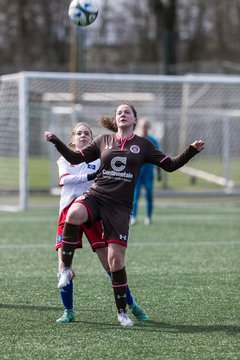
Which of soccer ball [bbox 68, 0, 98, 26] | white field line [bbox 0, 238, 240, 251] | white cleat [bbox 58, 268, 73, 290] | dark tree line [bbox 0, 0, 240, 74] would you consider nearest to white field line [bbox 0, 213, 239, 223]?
white field line [bbox 0, 238, 240, 251]

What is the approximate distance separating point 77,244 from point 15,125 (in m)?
10.9

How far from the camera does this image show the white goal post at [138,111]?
1612 centimetres

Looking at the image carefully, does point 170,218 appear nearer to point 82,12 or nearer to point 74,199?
point 82,12

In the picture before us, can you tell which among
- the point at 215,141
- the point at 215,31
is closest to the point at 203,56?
the point at 215,31

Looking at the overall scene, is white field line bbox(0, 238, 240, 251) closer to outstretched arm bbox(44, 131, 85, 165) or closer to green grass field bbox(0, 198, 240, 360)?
green grass field bbox(0, 198, 240, 360)

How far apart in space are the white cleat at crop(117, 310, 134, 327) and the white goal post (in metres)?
8.69

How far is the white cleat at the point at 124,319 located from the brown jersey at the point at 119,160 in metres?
0.85

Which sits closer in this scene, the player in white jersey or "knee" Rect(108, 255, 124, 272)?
"knee" Rect(108, 255, 124, 272)

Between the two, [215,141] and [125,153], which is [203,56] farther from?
[125,153]

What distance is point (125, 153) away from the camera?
645cm

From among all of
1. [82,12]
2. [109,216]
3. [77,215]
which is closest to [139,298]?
[109,216]

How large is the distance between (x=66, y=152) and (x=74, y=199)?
1.81ft

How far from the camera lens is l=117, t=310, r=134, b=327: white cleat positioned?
6.29 meters

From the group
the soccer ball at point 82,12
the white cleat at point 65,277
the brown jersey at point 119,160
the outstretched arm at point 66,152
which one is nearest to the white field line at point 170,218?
the soccer ball at point 82,12
